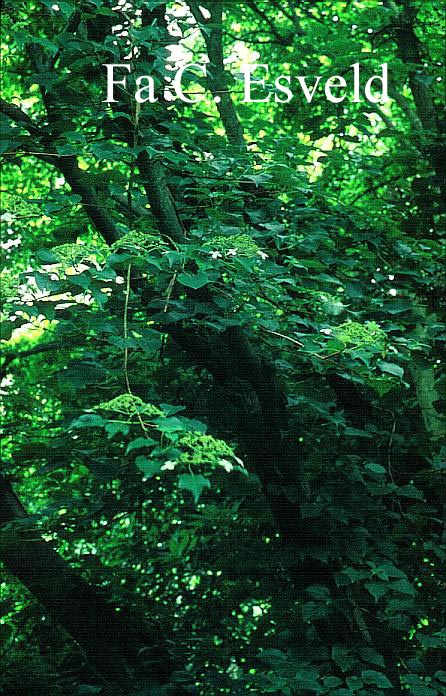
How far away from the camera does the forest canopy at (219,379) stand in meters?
2.25

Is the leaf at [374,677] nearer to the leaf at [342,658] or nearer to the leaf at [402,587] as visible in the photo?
the leaf at [342,658]

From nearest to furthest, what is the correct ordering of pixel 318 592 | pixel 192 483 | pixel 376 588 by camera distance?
pixel 192 483 → pixel 376 588 → pixel 318 592

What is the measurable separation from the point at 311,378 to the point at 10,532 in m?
1.26

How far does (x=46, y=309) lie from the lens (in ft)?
5.94

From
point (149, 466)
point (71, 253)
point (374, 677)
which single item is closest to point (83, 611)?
point (374, 677)

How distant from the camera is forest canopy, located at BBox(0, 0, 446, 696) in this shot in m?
2.25

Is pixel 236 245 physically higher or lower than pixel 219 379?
lower

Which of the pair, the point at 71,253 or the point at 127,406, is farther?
the point at 71,253

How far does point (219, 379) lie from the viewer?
279 cm

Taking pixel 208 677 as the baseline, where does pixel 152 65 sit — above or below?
above


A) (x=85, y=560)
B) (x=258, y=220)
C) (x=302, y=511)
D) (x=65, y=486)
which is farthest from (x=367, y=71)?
(x=85, y=560)

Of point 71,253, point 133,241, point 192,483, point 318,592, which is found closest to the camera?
point 192,483

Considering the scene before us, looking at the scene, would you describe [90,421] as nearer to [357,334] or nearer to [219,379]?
[357,334]

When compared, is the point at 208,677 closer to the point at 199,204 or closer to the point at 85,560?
the point at 85,560
